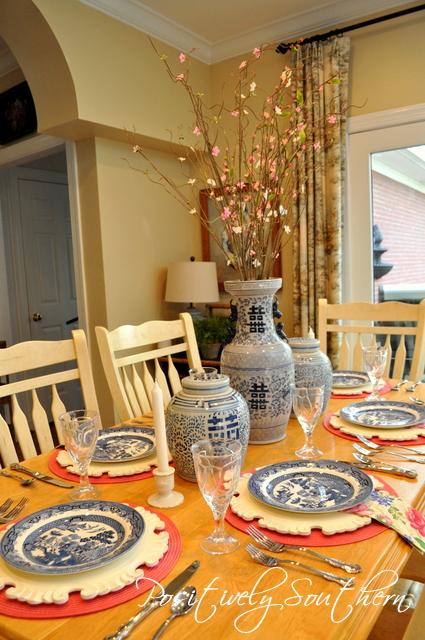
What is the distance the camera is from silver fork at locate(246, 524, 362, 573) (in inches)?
28.8

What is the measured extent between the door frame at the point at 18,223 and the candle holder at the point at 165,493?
7.72 ft

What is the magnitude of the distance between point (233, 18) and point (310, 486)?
316 cm

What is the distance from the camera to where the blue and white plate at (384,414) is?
135 cm

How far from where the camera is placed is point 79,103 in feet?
8.80

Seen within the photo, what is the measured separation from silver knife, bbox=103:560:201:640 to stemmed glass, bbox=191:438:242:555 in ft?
0.21

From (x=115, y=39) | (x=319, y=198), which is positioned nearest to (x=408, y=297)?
(x=319, y=198)

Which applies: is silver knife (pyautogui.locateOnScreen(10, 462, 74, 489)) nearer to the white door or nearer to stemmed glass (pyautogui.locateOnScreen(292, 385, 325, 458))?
stemmed glass (pyautogui.locateOnScreen(292, 385, 325, 458))

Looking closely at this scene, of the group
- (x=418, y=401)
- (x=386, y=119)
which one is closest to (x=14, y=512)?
(x=418, y=401)

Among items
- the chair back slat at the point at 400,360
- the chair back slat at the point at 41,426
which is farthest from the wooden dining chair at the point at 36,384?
the chair back slat at the point at 400,360

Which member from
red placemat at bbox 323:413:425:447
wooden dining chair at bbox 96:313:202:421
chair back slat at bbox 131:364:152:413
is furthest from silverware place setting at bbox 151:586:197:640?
chair back slat at bbox 131:364:152:413

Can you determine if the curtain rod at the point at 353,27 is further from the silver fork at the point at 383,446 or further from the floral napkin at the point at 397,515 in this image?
the floral napkin at the point at 397,515

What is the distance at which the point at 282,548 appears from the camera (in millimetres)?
789

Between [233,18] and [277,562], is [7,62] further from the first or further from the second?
[277,562]

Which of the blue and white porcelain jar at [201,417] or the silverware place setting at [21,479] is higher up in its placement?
the blue and white porcelain jar at [201,417]
